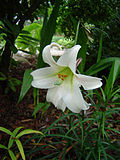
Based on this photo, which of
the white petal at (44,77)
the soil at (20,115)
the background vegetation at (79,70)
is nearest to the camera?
the white petal at (44,77)

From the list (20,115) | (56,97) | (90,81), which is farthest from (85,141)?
(20,115)

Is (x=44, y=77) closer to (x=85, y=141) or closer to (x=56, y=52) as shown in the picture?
(x=56, y=52)

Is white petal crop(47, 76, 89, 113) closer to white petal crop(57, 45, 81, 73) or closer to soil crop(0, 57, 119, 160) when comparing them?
white petal crop(57, 45, 81, 73)

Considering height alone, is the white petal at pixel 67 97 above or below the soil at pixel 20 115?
above

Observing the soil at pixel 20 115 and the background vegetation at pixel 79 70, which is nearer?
the background vegetation at pixel 79 70

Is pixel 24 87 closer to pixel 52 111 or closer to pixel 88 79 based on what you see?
pixel 88 79

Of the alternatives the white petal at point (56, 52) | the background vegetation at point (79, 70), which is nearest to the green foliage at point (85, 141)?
the background vegetation at point (79, 70)

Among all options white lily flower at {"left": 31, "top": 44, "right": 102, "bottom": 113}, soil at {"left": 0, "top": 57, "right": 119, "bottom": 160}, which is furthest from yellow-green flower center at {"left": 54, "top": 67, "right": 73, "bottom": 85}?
soil at {"left": 0, "top": 57, "right": 119, "bottom": 160}

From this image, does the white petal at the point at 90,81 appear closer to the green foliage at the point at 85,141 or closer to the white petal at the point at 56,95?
the white petal at the point at 56,95
